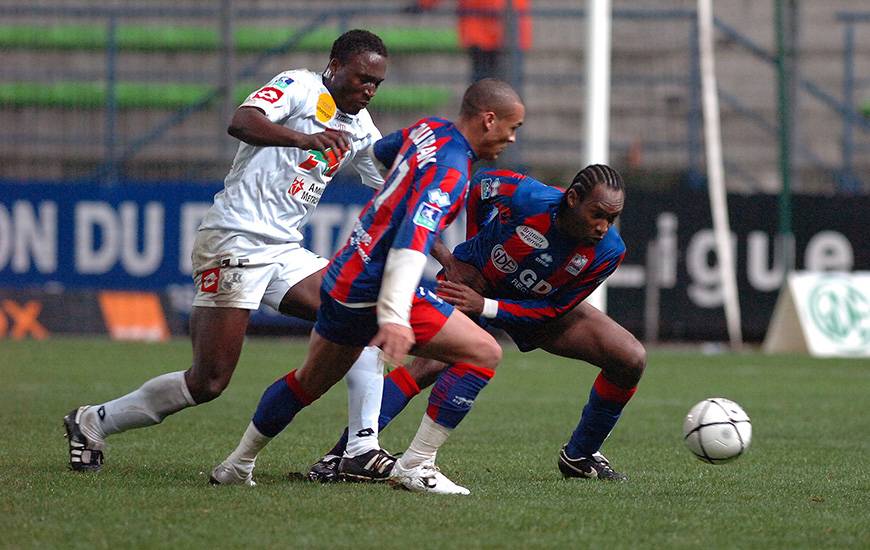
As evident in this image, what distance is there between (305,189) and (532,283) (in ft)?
3.96

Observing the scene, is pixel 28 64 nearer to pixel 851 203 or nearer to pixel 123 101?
pixel 123 101

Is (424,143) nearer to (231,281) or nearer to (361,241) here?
(361,241)

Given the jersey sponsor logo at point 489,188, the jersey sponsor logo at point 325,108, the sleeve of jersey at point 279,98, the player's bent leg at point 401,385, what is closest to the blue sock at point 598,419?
the player's bent leg at point 401,385

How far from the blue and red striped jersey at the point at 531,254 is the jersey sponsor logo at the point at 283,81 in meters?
1.03

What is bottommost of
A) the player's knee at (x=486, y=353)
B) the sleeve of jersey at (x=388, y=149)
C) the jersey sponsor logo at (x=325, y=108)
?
the player's knee at (x=486, y=353)

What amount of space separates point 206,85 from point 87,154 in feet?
5.96

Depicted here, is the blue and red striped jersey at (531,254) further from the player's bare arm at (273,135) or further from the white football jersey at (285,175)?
the player's bare arm at (273,135)

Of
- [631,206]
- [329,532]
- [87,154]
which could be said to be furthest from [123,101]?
[329,532]

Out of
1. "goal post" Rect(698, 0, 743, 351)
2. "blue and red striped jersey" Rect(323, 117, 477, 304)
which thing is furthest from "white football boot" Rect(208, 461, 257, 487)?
"goal post" Rect(698, 0, 743, 351)

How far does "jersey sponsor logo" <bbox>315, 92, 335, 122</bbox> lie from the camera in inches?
267

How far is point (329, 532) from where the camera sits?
198 inches

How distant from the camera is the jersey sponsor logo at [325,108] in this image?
22.3 ft

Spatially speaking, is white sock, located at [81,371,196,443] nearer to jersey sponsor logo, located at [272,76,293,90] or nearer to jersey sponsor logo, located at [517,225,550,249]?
jersey sponsor logo, located at [272,76,293,90]

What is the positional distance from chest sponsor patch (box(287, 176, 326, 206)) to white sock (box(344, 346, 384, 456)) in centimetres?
86
